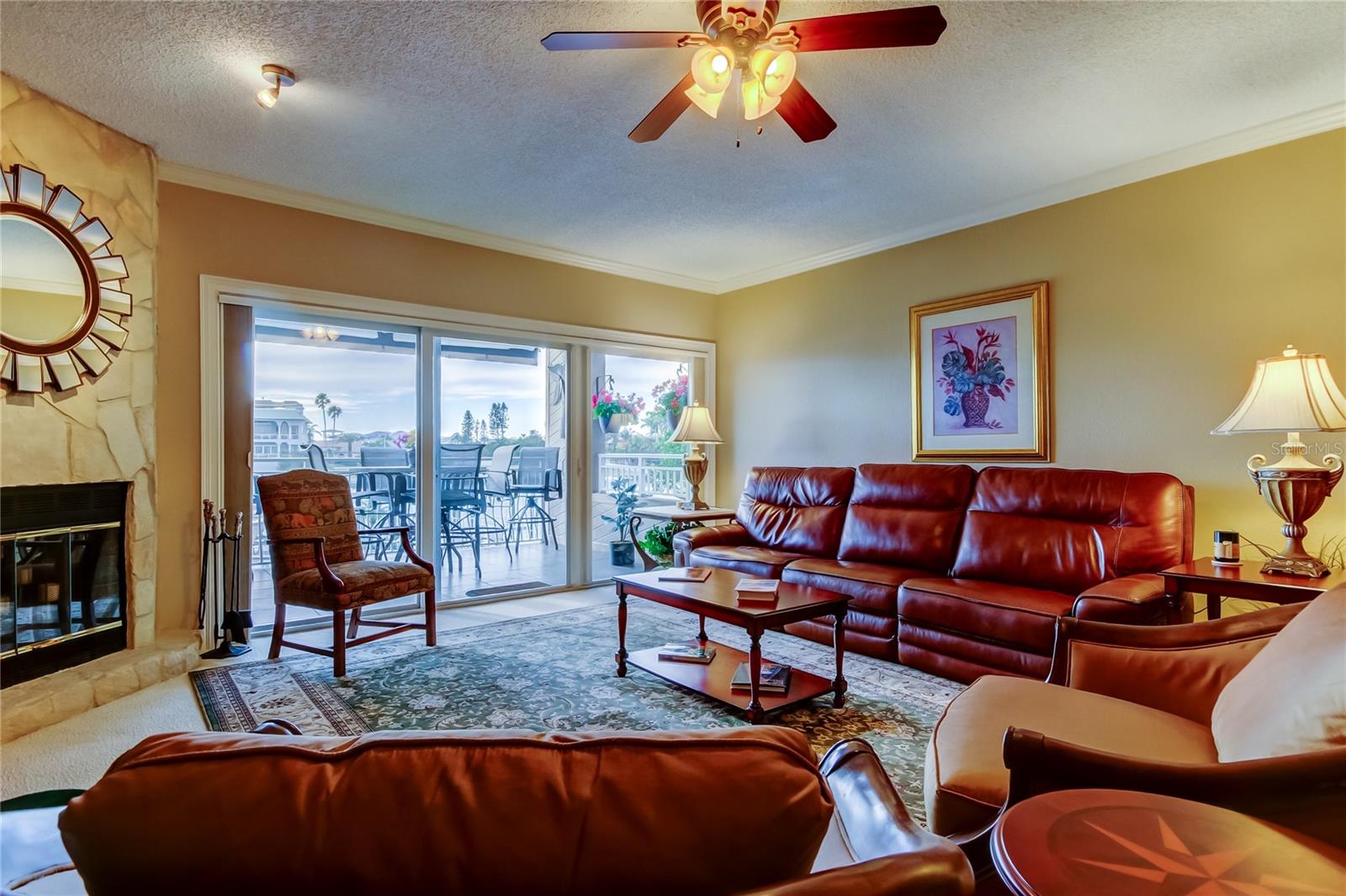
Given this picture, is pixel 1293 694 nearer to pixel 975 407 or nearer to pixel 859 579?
pixel 859 579

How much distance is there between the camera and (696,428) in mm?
5004

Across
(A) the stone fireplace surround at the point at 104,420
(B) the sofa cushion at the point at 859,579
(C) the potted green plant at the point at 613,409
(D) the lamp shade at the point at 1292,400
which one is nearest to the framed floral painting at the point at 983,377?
(B) the sofa cushion at the point at 859,579

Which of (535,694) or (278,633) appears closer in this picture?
(535,694)

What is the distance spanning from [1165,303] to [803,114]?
2.33m

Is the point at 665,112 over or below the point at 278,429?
over

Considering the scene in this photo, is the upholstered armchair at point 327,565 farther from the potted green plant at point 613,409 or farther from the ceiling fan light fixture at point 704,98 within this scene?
the ceiling fan light fixture at point 704,98

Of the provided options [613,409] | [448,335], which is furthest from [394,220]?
[613,409]

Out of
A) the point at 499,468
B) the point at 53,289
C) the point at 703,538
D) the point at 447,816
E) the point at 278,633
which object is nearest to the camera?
the point at 447,816

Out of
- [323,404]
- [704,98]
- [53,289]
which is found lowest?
[323,404]

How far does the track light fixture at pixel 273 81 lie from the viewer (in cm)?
251

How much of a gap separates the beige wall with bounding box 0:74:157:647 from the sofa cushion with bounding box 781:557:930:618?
3.30 meters

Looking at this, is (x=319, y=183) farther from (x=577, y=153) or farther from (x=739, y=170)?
(x=739, y=170)

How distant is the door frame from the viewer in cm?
357

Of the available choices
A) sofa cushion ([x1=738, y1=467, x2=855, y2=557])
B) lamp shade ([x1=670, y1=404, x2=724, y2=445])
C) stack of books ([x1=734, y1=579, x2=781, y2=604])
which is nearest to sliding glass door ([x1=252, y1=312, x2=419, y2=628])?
lamp shade ([x1=670, y1=404, x2=724, y2=445])
